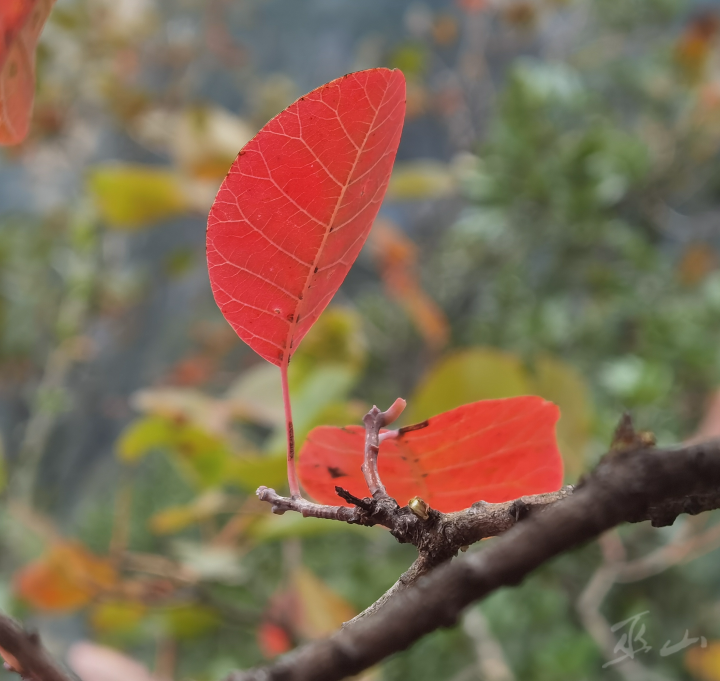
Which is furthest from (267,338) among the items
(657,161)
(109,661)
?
(657,161)

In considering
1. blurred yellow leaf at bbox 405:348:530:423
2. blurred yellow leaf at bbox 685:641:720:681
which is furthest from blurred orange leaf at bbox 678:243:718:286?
blurred yellow leaf at bbox 405:348:530:423

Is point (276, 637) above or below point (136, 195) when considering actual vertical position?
below

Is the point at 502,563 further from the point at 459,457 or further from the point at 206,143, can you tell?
the point at 206,143

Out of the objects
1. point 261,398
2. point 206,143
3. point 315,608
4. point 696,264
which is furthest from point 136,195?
point 696,264

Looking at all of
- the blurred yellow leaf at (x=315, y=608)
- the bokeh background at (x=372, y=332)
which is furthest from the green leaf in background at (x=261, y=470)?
the blurred yellow leaf at (x=315, y=608)

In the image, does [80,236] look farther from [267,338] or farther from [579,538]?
[579,538]

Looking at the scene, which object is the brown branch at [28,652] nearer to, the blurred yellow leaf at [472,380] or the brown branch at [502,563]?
the brown branch at [502,563]

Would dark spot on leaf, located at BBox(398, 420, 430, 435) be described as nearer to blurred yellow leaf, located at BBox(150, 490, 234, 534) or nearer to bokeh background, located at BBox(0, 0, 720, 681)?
bokeh background, located at BBox(0, 0, 720, 681)
